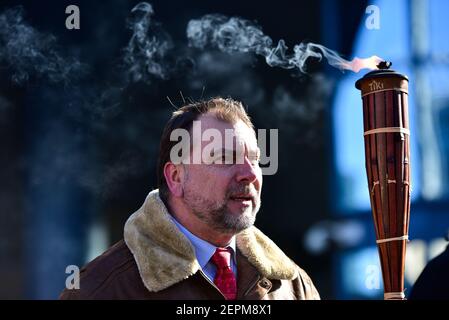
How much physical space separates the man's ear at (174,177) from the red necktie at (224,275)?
248 millimetres

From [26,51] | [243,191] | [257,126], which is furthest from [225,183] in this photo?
[257,126]

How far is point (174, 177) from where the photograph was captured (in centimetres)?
286

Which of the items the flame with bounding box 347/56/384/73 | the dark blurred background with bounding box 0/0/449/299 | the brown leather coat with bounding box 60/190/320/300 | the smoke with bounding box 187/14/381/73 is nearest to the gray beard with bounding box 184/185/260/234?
the brown leather coat with bounding box 60/190/320/300

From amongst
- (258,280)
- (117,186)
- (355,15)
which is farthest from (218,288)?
(355,15)

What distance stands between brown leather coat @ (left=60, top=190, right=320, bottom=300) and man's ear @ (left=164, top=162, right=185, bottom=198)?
2.5 inches

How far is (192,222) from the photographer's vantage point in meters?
2.79

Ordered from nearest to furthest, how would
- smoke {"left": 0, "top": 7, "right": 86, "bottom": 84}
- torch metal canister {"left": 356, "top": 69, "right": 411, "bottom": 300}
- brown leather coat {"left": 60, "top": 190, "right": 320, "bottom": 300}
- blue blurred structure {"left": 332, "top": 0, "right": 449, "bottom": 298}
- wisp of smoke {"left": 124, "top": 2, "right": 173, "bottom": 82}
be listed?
torch metal canister {"left": 356, "top": 69, "right": 411, "bottom": 300}, brown leather coat {"left": 60, "top": 190, "right": 320, "bottom": 300}, smoke {"left": 0, "top": 7, "right": 86, "bottom": 84}, wisp of smoke {"left": 124, "top": 2, "right": 173, "bottom": 82}, blue blurred structure {"left": 332, "top": 0, "right": 449, "bottom": 298}

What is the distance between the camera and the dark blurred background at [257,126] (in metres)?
4.54

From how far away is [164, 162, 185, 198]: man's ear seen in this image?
9.28 feet

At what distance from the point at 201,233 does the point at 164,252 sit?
161mm

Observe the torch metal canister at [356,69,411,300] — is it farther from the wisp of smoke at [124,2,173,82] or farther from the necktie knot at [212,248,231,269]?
the wisp of smoke at [124,2,173,82]

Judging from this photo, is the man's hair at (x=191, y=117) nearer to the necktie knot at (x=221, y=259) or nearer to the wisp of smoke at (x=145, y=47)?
the necktie knot at (x=221, y=259)

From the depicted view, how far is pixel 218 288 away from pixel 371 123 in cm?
75

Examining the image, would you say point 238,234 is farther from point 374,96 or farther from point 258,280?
point 374,96
